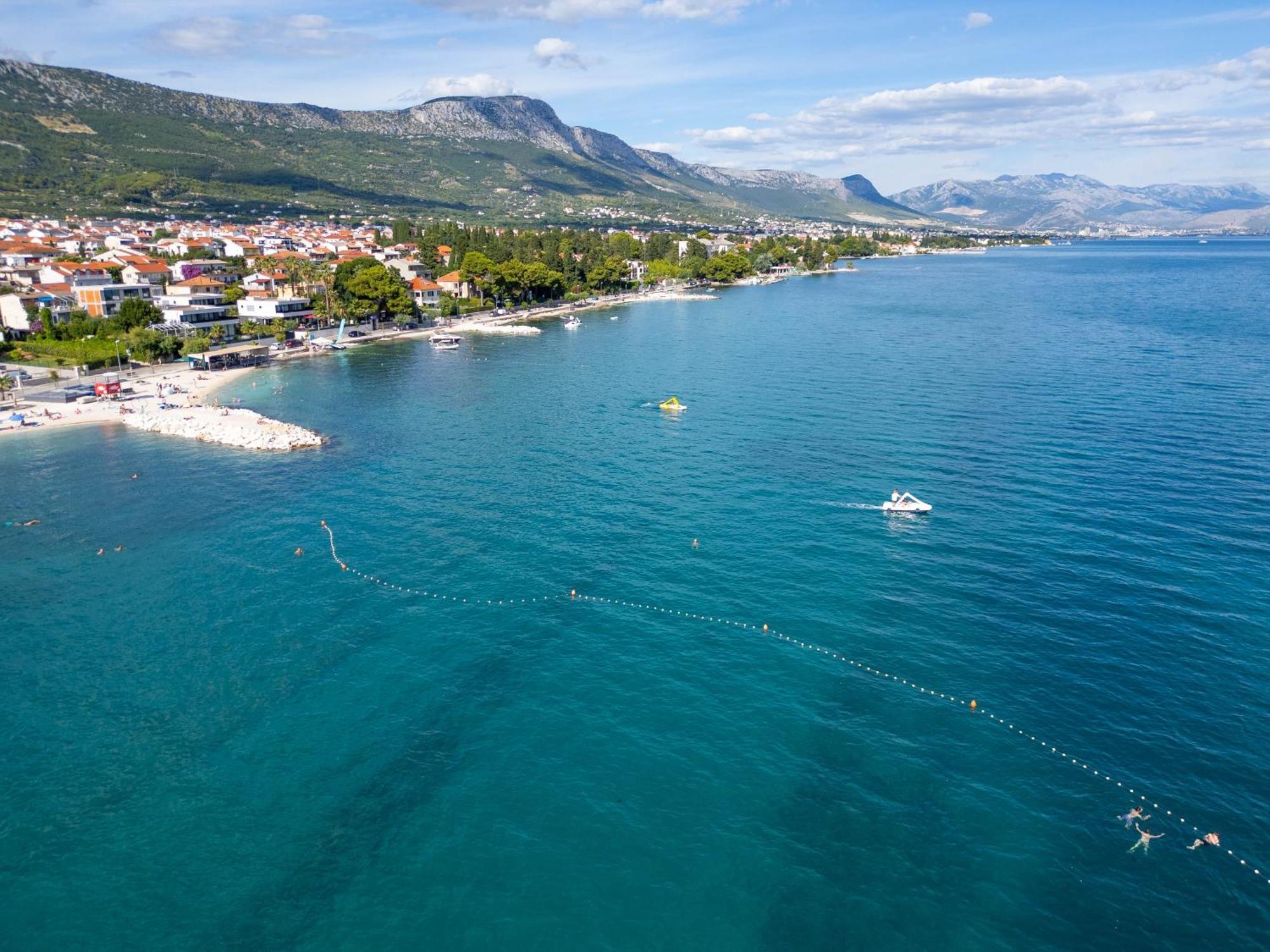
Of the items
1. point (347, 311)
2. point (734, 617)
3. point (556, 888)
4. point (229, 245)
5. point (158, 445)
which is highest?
point (229, 245)

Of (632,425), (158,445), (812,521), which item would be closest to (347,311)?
(158,445)

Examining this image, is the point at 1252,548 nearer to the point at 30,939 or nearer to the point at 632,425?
the point at 632,425

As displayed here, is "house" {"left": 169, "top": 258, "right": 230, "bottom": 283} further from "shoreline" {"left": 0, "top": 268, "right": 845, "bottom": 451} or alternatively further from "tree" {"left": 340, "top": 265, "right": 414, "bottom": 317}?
"shoreline" {"left": 0, "top": 268, "right": 845, "bottom": 451}

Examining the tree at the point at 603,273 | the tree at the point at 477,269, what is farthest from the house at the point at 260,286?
the tree at the point at 603,273

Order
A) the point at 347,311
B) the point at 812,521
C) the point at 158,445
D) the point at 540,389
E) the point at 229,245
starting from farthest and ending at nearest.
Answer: the point at 229,245 < the point at 347,311 < the point at 540,389 < the point at 158,445 < the point at 812,521

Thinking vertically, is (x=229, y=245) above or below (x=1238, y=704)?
above

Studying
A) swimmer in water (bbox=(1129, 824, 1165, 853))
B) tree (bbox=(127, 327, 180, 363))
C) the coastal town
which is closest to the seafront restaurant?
the coastal town

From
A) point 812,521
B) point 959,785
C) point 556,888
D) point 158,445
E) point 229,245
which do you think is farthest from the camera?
point 229,245
